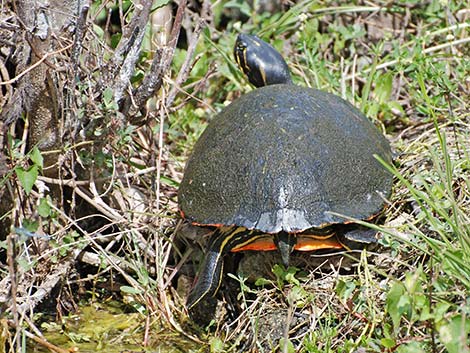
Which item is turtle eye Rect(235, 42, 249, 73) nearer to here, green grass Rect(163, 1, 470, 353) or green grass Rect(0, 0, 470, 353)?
green grass Rect(0, 0, 470, 353)

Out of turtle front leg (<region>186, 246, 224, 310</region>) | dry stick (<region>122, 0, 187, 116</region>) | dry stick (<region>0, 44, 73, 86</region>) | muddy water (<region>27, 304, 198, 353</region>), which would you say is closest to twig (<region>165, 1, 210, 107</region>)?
dry stick (<region>122, 0, 187, 116</region>)

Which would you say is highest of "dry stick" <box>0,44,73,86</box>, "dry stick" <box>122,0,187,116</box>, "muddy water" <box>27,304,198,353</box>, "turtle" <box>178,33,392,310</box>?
"dry stick" <box>0,44,73,86</box>

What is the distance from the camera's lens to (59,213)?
288 centimetres

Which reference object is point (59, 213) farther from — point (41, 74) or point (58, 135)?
point (41, 74)

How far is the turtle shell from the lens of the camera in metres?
2.65

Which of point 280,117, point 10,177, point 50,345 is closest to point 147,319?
point 50,345

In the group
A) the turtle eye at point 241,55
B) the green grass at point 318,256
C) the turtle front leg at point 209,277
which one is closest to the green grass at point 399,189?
the green grass at point 318,256

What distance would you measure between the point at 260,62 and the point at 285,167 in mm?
969

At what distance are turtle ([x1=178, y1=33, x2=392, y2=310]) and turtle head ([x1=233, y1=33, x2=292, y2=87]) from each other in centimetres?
46

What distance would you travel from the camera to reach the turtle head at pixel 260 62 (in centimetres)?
354

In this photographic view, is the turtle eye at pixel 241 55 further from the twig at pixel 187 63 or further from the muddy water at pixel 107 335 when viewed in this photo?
the muddy water at pixel 107 335

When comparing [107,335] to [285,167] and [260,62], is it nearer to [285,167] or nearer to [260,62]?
[285,167]

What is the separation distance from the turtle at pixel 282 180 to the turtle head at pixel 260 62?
0.46 meters

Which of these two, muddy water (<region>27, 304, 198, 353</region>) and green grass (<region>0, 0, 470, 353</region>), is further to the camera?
muddy water (<region>27, 304, 198, 353</region>)
